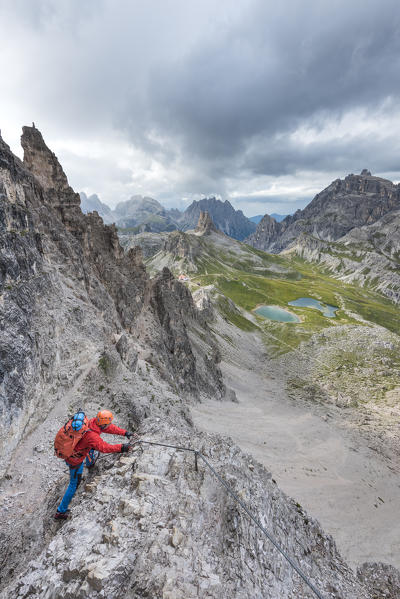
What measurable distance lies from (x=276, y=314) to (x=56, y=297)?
13410 centimetres

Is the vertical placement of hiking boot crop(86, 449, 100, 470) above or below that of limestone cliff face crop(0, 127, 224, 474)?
below

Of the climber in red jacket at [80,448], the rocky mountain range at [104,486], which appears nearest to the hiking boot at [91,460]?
the rocky mountain range at [104,486]

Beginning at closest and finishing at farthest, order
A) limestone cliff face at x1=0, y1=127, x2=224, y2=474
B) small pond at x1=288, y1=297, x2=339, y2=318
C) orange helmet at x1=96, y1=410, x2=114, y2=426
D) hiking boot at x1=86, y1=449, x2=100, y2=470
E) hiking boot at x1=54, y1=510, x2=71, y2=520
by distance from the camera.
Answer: hiking boot at x1=54, y1=510, x2=71, y2=520 → orange helmet at x1=96, y1=410, x2=114, y2=426 → hiking boot at x1=86, y1=449, x2=100, y2=470 → limestone cliff face at x1=0, y1=127, x2=224, y2=474 → small pond at x1=288, y1=297, x2=339, y2=318

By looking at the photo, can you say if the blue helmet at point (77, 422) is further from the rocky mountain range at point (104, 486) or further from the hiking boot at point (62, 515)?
the hiking boot at point (62, 515)

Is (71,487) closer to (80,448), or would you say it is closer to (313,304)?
(80,448)

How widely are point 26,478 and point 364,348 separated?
108844mm

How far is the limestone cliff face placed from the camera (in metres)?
18.5

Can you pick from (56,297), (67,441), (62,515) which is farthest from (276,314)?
(62,515)

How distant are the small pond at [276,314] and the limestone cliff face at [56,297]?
8891 cm

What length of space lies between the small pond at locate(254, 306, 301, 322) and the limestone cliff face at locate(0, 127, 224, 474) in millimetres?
88911

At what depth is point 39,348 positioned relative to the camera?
2108cm

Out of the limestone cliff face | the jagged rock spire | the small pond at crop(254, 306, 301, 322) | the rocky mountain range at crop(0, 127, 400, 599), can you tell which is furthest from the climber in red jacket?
the small pond at crop(254, 306, 301, 322)

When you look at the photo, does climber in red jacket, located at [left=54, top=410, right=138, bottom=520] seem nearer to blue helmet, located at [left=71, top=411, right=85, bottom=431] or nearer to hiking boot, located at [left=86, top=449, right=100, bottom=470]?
blue helmet, located at [left=71, top=411, right=85, bottom=431]

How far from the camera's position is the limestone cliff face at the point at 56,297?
1848 centimetres
